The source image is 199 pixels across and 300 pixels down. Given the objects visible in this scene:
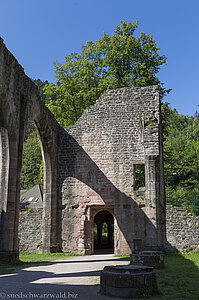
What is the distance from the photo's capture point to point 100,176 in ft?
48.9

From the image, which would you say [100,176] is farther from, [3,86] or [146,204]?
[3,86]

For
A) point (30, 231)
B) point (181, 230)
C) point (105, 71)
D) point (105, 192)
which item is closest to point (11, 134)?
point (105, 192)

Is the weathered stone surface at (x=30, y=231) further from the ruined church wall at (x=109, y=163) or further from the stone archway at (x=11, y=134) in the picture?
the stone archway at (x=11, y=134)

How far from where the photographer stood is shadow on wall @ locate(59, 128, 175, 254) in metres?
13.6

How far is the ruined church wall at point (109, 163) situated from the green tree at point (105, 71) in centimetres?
546

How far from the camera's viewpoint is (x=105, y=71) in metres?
22.0

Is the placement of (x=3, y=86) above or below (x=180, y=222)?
above

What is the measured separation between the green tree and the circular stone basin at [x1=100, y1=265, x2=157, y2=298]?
16.8 m

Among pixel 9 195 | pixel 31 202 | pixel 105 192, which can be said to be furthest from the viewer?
pixel 31 202

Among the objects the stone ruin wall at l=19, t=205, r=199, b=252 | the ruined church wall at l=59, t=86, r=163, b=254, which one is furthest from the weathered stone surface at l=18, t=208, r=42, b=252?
the ruined church wall at l=59, t=86, r=163, b=254

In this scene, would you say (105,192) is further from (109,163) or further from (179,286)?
(179,286)

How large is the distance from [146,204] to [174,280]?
710cm

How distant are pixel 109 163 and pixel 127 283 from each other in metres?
10.4

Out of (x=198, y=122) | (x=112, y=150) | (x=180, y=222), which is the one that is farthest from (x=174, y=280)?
(x=198, y=122)
